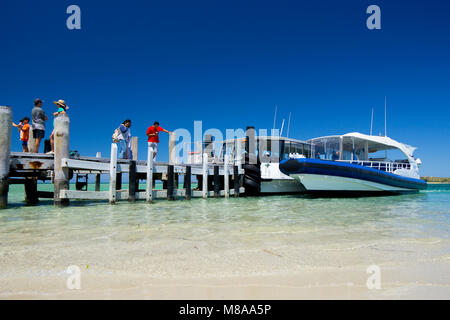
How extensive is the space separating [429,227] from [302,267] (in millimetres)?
3677

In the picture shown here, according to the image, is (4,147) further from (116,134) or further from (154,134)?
(154,134)

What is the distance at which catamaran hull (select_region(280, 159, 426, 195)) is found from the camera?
40.6 feet

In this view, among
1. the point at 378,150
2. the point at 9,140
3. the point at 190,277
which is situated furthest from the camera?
the point at 378,150

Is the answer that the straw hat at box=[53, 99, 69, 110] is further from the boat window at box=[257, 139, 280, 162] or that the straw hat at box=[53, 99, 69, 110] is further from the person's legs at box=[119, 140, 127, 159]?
the boat window at box=[257, 139, 280, 162]

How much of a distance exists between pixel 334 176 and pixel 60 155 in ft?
34.8

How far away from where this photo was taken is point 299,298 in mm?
1825

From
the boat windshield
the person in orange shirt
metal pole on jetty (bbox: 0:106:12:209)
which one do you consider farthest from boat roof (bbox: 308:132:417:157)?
metal pole on jetty (bbox: 0:106:12:209)

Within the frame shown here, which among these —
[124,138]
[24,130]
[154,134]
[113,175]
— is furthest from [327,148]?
[24,130]

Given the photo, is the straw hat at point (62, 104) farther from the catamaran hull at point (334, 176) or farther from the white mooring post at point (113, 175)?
the catamaran hull at point (334, 176)

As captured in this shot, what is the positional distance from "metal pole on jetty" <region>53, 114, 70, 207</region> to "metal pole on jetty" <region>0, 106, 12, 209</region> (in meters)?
1.05

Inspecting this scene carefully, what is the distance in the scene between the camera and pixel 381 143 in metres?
15.2
